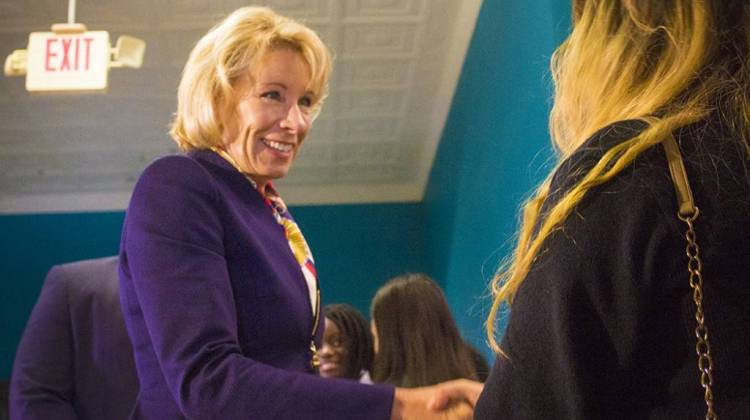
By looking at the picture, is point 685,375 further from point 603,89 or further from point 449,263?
point 449,263

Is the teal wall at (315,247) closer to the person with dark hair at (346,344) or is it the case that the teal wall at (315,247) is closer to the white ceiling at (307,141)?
the white ceiling at (307,141)

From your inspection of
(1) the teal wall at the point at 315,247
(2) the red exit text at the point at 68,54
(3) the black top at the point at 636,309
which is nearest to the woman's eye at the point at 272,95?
(3) the black top at the point at 636,309

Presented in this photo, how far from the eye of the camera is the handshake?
48.8 inches

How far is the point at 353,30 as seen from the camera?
550cm

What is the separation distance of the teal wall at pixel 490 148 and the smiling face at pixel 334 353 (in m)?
0.62

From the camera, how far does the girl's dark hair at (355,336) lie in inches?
158

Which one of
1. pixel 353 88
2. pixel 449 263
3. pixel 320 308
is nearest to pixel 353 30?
pixel 353 88

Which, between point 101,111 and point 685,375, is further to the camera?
point 101,111

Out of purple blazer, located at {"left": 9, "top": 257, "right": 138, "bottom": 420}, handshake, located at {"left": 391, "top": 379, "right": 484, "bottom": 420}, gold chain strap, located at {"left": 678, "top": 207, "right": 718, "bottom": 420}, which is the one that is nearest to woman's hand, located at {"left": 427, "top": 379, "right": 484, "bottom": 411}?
handshake, located at {"left": 391, "top": 379, "right": 484, "bottom": 420}

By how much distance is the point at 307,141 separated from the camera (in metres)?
6.73

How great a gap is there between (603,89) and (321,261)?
6.43 metres

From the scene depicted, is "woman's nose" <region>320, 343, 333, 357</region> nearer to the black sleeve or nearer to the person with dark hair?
Answer: the person with dark hair

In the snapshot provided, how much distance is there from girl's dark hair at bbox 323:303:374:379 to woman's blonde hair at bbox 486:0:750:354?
308 cm

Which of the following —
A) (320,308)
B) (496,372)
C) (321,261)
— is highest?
(496,372)
